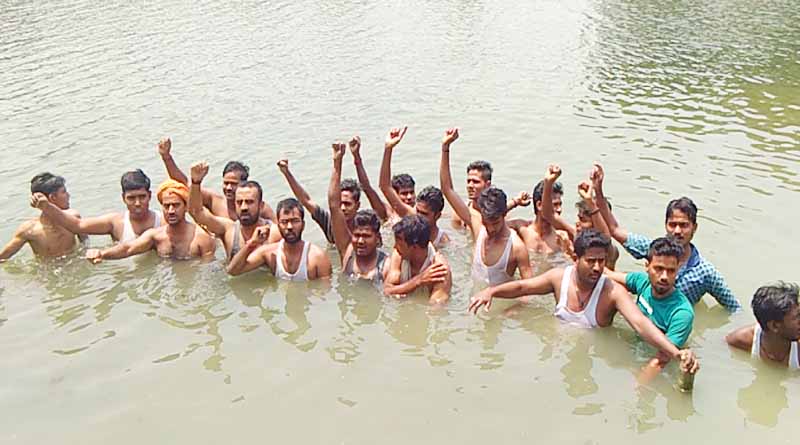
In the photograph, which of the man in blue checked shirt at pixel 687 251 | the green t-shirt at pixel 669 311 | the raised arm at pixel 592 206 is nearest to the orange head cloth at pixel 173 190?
the raised arm at pixel 592 206

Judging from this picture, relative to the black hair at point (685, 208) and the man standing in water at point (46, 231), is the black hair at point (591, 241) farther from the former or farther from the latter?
the man standing in water at point (46, 231)

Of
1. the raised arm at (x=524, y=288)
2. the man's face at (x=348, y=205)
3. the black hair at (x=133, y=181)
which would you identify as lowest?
the raised arm at (x=524, y=288)

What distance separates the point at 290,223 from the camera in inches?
Answer: 288

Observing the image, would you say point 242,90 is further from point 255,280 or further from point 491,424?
point 491,424

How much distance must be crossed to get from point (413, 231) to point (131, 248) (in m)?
3.39

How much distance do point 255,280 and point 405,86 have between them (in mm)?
10755

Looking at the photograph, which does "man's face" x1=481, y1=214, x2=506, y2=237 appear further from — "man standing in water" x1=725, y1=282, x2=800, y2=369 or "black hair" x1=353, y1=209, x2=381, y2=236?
"man standing in water" x1=725, y1=282, x2=800, y2=369

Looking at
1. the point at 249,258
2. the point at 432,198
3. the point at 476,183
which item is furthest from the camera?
the point at 476,183

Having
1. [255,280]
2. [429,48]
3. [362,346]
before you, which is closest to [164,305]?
[255,280]

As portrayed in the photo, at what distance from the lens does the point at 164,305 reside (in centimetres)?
750

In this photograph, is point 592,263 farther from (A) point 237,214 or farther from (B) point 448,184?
(A) point 237,214

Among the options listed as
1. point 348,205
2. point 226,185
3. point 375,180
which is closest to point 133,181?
point 226,185

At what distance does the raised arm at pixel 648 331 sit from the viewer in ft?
17.6

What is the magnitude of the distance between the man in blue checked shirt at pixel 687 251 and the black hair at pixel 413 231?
1691 mm
